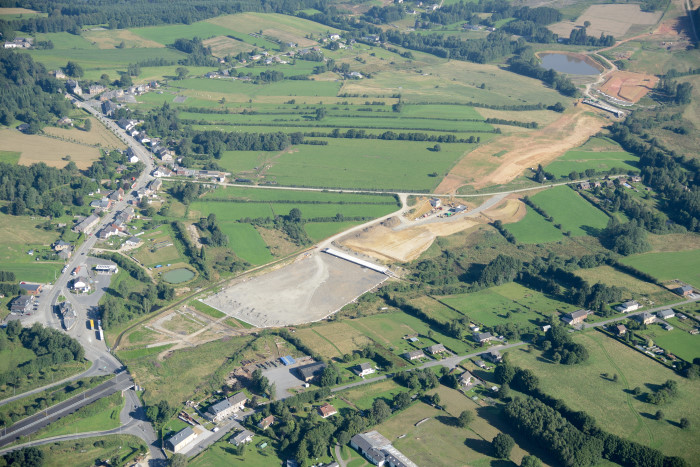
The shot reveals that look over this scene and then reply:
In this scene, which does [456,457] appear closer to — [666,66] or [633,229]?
[633,229]

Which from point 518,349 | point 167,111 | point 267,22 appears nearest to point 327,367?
point 518,349

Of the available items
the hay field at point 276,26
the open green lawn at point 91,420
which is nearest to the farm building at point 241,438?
the open green lawn at point 91,420

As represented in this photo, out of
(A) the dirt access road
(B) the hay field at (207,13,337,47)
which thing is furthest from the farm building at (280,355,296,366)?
(B) the hay field at (207,13,337,47)

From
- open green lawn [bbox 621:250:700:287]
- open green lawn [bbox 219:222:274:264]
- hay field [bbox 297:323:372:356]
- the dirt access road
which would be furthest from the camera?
the dirt access road

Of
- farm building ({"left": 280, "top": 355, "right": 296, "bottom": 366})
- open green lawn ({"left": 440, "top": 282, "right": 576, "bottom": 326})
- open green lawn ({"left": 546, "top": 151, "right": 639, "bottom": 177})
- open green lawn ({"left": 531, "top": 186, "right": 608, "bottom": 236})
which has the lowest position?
farm building ({"left": 280, "top": 355, "right": 296, "bottom": 366})

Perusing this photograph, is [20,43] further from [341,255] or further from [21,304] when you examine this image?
[341,255]

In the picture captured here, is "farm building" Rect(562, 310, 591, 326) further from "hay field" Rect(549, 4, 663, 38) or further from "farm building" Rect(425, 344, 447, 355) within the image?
"hay field" Rect(549, 4, 663, 38)

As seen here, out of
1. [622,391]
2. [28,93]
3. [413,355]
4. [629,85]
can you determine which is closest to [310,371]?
[413,355]
